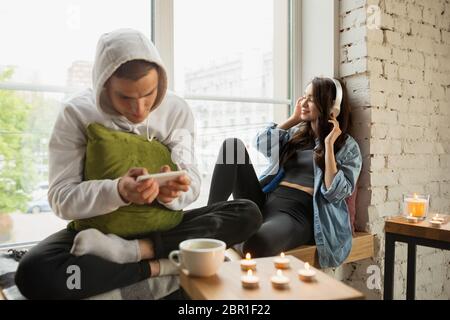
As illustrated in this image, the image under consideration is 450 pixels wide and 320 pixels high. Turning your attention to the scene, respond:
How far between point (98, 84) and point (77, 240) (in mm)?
352

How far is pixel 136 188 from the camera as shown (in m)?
0.80

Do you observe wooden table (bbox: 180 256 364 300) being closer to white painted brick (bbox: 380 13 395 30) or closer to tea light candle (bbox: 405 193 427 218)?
tea light candle (bbox: 405 193 427 218)

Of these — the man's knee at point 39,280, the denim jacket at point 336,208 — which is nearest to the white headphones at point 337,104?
the denim jacket at point 336,208

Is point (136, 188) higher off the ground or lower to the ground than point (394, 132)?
lower

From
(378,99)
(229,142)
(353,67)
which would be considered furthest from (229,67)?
(378,99)

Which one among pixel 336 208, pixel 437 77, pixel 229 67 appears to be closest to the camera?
pixel 336 208

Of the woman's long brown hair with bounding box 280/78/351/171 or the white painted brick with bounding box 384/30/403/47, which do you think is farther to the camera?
the white painted brick with bounding box 384/30/403/47

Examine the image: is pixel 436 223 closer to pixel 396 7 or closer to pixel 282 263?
pixel 282 263

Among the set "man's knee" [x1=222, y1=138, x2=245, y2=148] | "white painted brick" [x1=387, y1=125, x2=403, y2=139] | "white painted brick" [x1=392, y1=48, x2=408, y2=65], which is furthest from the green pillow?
"white painted brick" [x1=392, y1=48, x2=408, y2=65]

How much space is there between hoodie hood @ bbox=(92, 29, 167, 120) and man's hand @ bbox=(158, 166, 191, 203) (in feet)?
0.65

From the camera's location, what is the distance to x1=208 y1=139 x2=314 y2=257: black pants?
3.75ft

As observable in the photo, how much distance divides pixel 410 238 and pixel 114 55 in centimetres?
99
